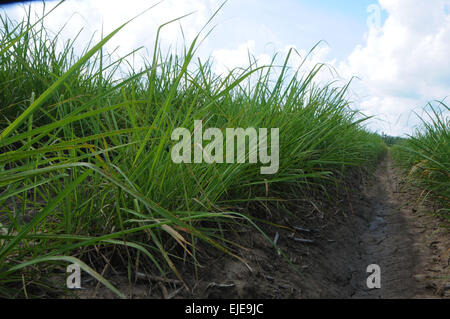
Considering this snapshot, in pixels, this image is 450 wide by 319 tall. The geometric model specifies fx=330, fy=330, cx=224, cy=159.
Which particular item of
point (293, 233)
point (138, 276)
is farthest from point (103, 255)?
point (293, 233)

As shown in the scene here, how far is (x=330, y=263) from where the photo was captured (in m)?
1.44

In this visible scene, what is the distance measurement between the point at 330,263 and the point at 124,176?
1.04 meters

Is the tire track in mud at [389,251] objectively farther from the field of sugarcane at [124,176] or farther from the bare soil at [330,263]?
the field of sugarcane at [124,176]

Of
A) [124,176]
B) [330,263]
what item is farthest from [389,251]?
[124,176]

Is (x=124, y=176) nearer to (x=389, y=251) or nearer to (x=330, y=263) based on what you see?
(x=330, y=263)

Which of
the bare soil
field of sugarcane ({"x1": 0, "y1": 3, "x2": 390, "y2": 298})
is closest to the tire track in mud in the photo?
the bare soil

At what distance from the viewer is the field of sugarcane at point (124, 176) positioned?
806 mm

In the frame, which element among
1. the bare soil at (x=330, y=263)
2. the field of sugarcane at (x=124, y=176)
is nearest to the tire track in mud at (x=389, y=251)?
the bare soil at (x=330, y=263)

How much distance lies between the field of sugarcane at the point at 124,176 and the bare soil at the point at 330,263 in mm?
79

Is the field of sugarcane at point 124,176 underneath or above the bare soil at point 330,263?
above

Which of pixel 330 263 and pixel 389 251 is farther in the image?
pixel 389 251

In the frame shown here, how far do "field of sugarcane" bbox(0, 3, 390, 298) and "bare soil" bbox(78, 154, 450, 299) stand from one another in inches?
3.1
